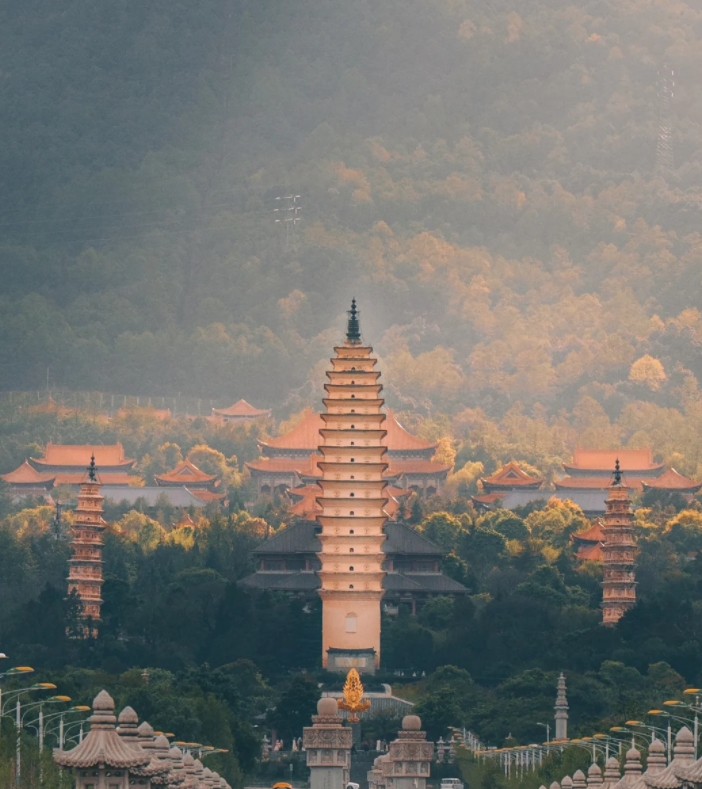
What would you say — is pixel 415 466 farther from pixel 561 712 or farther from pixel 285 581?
pixel 561 712

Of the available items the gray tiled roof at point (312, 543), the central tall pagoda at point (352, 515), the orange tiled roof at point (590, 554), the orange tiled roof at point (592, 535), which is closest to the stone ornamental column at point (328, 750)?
the central tall pagoda at point (352, 515)

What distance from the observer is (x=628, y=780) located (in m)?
59.6

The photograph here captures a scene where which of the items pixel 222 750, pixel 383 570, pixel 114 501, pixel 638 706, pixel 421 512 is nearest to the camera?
pixel 222 750

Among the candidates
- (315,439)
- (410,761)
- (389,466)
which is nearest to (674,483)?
(389,466)

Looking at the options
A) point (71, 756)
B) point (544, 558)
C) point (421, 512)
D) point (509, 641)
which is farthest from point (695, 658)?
point (71, 756)

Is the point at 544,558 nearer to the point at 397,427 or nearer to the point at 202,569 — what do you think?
the point at 202,569

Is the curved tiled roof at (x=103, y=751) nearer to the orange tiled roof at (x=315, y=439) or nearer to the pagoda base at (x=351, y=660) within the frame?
the pagoda base at (x=351, y=660)

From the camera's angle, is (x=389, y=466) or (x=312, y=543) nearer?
(x=312, y=543)

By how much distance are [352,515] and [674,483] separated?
5239 cm

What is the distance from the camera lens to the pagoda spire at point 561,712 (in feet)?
320

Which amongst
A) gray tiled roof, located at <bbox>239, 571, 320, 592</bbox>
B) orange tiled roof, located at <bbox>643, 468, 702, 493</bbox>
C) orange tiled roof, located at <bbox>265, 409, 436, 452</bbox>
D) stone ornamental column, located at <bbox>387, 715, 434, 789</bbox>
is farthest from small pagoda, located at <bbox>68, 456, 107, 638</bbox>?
orange tiled roof, located at <bbox>265, 409, 436, 452</bbox>

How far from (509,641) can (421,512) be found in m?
36.9

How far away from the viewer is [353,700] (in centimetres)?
11638

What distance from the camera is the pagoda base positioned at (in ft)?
427
